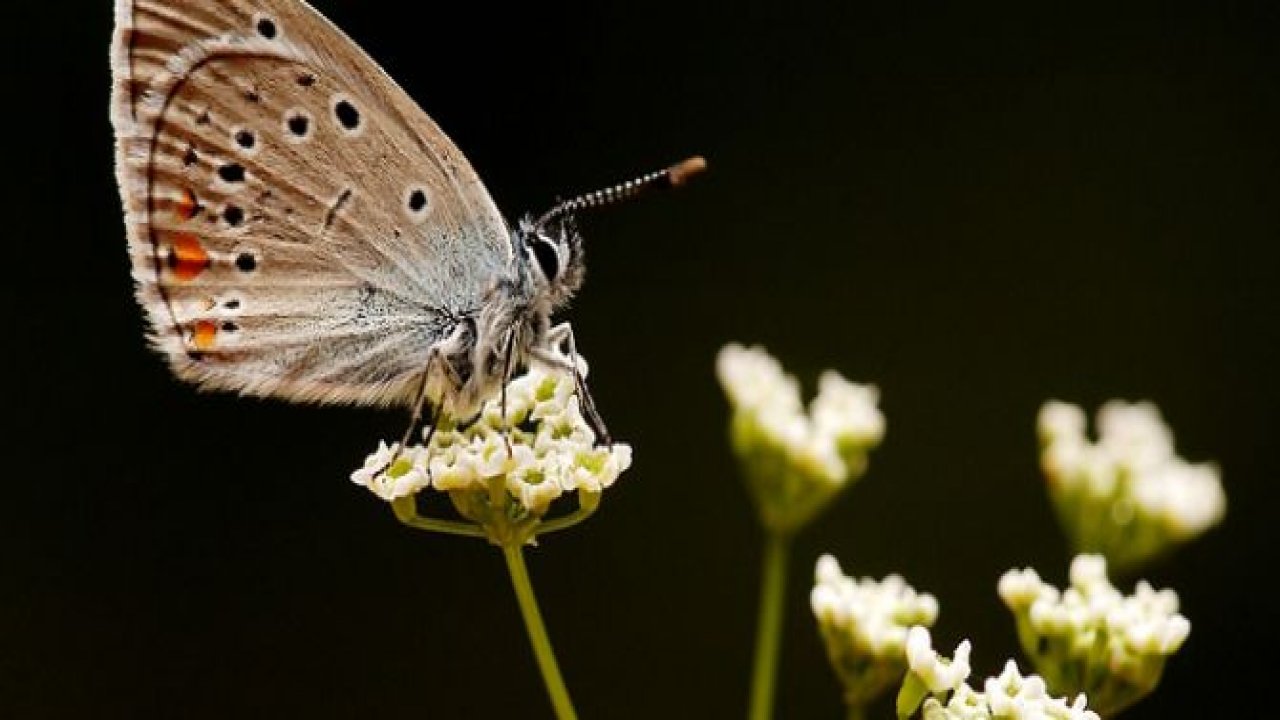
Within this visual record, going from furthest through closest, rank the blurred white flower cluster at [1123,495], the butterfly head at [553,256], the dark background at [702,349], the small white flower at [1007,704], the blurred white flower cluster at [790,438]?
the dark background at [702,349]
the blurred white flower cluster at [1123,495]
the blurred white flower cluster at [790,438]
the butterfly head at [553,256]
the small white flower at [1007,704]

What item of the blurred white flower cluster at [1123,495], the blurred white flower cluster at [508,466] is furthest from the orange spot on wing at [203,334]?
the blurred white flower cluster at [1123,495]

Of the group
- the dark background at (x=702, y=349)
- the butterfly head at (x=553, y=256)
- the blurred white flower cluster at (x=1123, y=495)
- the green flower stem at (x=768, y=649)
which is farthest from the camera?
the dark background at (x=702, y=349)

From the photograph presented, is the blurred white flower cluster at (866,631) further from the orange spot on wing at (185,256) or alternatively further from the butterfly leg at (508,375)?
the orange spot on wing at (185,256)

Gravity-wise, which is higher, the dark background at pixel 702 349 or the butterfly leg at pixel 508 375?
the dark background at pixel 702 349

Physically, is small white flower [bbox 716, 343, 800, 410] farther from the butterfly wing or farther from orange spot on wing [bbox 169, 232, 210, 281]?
orange spot on wing [bbox 169, 232, 210, 281]

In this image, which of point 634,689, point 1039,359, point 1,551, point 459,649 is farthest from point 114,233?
point 1039,359

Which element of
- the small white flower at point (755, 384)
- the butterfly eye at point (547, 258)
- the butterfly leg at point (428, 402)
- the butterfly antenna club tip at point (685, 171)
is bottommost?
the butterfly leg at point (428, 402)

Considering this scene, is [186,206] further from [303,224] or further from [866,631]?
[866,631]

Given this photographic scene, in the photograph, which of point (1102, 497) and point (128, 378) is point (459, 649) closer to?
point (128, 378)

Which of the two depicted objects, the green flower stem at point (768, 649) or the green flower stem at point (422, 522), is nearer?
the green flower stem at point (422, 522)
